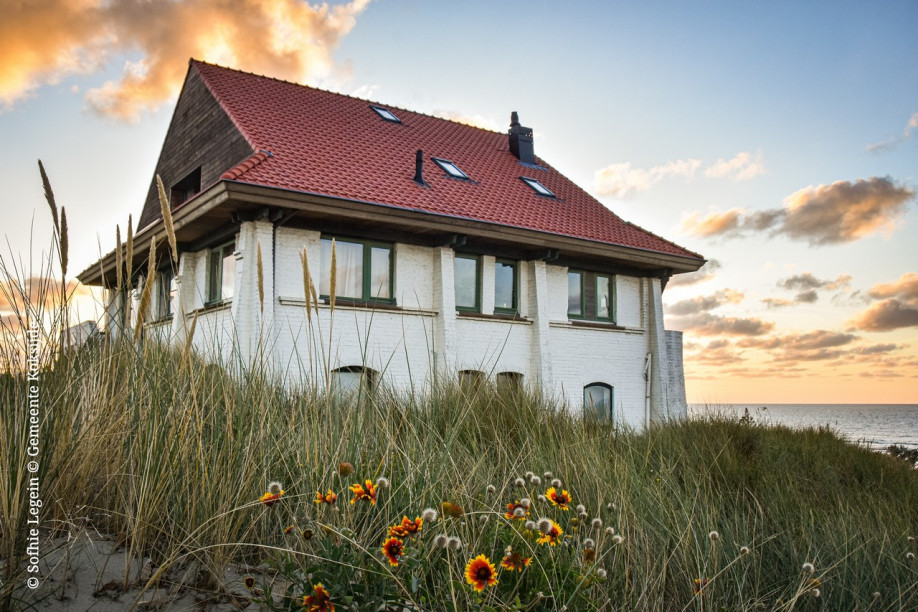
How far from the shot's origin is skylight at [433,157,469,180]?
17109 mm

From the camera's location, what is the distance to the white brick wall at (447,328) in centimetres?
1273

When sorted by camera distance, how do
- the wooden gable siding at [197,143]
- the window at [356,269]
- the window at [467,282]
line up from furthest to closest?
the window at [467,282] < the wooden gable siding at [197,143] < the window at [356,269]

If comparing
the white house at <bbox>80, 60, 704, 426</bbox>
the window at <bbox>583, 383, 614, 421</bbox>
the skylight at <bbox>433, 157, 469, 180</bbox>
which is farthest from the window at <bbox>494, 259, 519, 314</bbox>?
the window at <bbox>583, 383, 614, 421</bbox>

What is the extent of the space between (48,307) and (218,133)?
13.1m

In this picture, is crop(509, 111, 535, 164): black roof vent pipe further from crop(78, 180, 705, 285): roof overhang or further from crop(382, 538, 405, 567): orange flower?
crop(382, 538, 405, 567): orange flower

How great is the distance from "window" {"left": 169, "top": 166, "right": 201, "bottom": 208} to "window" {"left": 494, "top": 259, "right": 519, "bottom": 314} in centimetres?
788

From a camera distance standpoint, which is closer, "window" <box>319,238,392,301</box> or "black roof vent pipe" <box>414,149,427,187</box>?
"window" <box>319,238,392,301</box>

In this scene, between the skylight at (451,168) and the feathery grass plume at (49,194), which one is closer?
the feathery grass plume at (49,194)

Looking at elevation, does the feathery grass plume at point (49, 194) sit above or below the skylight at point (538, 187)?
below

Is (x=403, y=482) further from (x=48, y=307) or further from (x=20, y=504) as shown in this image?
(x=48, y=307)

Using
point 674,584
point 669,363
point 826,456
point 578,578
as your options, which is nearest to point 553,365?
point 669,363

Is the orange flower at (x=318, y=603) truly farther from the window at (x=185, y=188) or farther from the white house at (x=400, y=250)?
the window at (x=185, y=188)

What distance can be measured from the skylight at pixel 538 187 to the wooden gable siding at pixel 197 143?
26.3 feet

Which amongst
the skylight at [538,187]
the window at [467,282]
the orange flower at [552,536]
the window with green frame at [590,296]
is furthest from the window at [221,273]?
the orange flower at [552,536]
